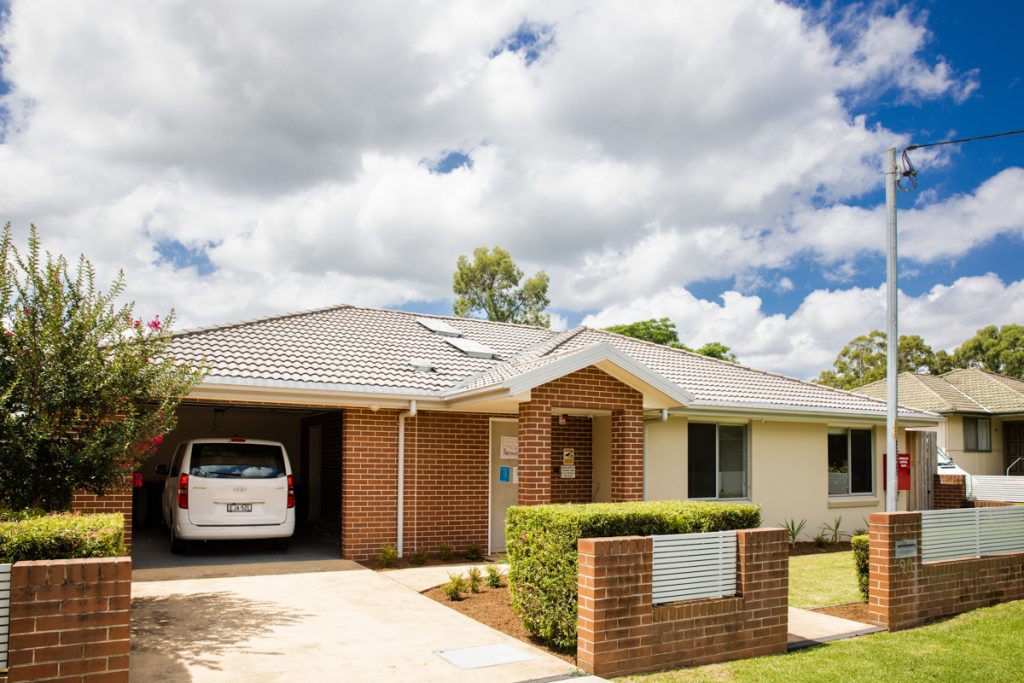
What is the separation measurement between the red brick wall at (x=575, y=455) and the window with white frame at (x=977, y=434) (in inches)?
936

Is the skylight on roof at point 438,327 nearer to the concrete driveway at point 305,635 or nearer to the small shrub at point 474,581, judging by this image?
the concrete driveway at point 305,635

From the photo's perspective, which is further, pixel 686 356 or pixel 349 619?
pixel 686 356

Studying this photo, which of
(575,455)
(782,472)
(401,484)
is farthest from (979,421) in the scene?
(401,484)

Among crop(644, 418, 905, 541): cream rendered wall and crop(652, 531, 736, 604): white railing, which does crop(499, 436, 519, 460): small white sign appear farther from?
crop(652, 531, 736, 604): white railing

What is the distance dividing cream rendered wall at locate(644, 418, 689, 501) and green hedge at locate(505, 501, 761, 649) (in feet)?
17.8

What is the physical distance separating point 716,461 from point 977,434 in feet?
74.4

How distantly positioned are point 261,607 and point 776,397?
10.7 m

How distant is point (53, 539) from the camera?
562 centimetres

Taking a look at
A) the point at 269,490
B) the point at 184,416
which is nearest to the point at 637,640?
the point at 269,490

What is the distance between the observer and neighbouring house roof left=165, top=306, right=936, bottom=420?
11.2 meters

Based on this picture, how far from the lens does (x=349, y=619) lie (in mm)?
8391

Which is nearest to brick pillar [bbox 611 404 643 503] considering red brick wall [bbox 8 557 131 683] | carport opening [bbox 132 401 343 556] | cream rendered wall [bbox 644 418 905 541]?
cream rendered wall [bbox 644 418 905 541]

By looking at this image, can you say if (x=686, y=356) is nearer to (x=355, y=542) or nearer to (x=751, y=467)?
(x=751, y=467)

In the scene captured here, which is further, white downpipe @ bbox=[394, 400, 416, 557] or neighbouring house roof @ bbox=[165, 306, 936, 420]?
white downpipe @ bbox=[394, 400, 416, 557]
